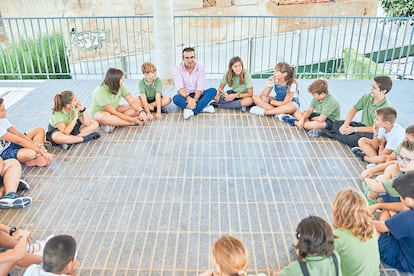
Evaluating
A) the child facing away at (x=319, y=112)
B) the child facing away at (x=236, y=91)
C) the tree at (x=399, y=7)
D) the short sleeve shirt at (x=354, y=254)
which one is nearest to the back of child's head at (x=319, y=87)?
the child facing away at (x=319, y=112)

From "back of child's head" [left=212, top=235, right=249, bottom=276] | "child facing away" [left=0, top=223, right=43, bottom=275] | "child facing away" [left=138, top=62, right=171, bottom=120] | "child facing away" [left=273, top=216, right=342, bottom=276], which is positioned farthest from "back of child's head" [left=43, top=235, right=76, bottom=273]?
"child facing away" [left=138, top=62, right=171, bottom=120]

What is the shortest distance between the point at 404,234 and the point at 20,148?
359cm

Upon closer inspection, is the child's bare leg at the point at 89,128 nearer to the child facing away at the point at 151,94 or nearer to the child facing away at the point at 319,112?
the child facing away at the point at 151,94

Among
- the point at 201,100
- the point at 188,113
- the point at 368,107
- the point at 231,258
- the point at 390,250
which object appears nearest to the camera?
the point at 231,258

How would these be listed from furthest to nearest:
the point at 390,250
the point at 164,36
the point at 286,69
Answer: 1. the point at 164,36
2. the point at 286,69
3. the point at 390,250

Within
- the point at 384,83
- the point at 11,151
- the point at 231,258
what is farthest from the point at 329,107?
the point at 11,151

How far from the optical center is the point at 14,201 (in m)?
3.27

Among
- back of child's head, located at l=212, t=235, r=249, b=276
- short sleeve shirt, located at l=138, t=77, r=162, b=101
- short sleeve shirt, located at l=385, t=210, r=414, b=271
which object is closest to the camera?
back of child's head, located at l=212, t=235, r=249, b=276

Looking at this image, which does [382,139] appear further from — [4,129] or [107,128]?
[4,129]

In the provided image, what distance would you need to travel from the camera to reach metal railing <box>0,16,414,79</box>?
6.64 m

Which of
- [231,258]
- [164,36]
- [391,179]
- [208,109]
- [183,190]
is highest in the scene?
[164,36]

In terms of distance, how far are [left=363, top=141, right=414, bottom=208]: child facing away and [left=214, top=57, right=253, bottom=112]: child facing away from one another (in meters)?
2.36

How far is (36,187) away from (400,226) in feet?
10.3

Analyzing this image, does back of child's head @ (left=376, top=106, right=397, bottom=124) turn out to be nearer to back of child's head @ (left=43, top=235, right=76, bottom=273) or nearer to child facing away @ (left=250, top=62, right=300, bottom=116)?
child facing away @ (left=250, top=62, right=300, bottom=116)
